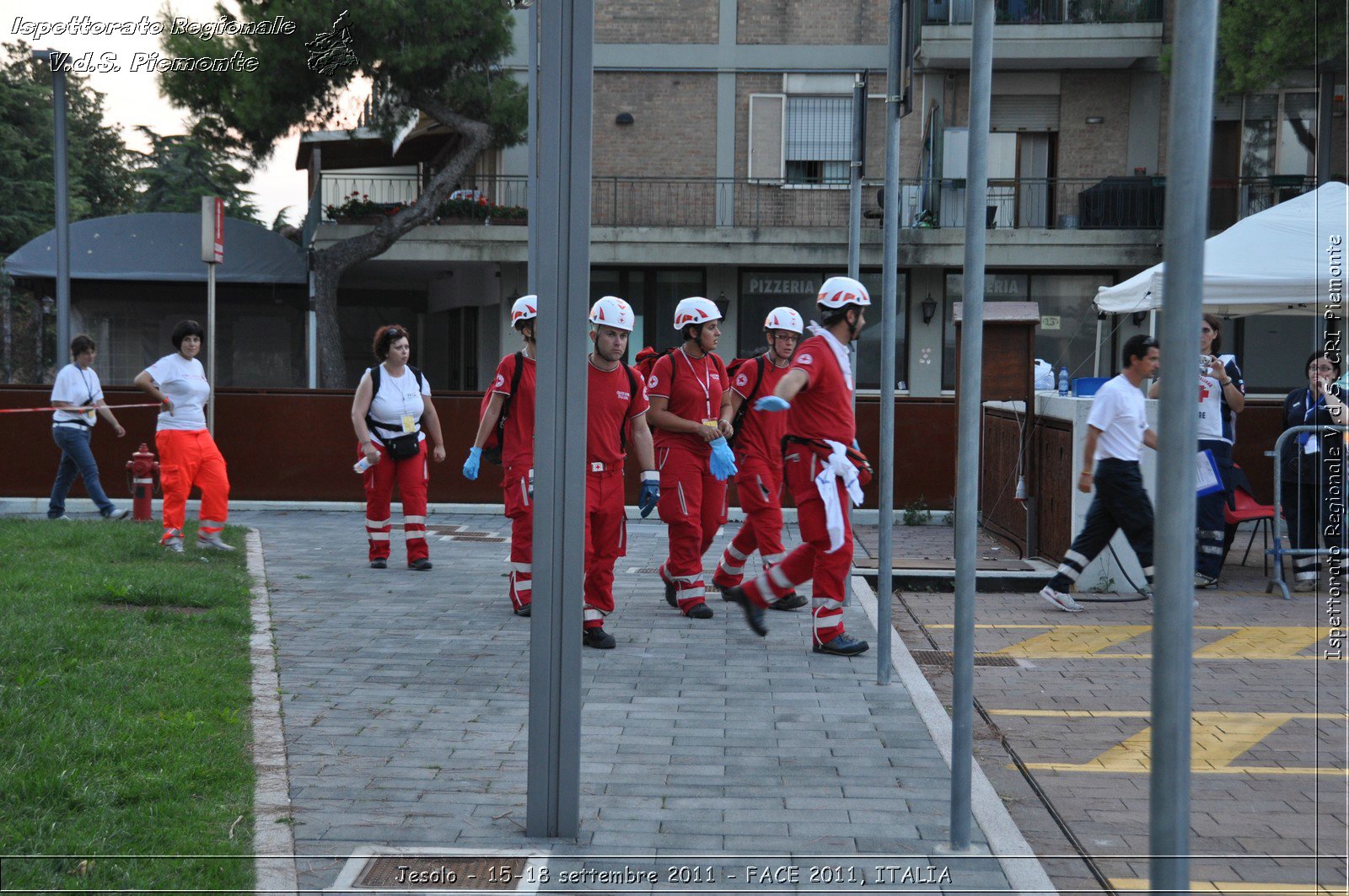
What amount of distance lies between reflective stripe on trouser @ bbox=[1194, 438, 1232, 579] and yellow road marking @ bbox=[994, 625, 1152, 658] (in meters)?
1.67

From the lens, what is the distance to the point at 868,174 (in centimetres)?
2641

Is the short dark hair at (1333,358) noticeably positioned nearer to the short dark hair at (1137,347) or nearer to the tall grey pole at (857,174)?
the short dark hair at (1137,347)

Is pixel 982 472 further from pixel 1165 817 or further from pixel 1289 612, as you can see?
pixel 1165 817

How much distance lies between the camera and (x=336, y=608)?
8.92m

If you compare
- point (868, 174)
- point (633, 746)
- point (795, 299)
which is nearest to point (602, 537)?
point (633, 746)

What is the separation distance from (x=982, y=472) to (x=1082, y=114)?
45.2ft

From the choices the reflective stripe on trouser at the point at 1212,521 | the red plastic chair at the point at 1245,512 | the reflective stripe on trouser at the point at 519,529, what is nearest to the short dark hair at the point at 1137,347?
the reflective stripe on trouser at the point at 1212,521

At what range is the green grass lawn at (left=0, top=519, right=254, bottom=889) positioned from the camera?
395 cm

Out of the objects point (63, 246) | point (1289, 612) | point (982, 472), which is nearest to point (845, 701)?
point (1289, 612)

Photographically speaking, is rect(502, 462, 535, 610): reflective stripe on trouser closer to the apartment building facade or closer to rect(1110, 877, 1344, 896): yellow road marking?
rect(1110, 877, 1344, 896): yellow road marking

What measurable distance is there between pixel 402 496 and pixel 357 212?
1594 centimetres

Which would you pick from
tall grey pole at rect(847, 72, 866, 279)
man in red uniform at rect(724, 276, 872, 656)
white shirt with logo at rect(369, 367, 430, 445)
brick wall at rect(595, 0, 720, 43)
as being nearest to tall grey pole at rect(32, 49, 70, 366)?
white shirt with logo at rect(369, 367, 430, 445)

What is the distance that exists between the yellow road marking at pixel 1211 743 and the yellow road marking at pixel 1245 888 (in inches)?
34.9

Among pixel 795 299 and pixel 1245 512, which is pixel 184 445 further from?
pixel 795 299
